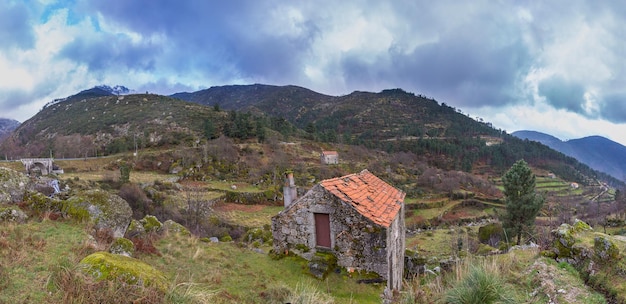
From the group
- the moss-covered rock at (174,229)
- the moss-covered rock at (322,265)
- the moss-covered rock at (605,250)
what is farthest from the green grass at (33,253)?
the moss-covered rock at (605,250)

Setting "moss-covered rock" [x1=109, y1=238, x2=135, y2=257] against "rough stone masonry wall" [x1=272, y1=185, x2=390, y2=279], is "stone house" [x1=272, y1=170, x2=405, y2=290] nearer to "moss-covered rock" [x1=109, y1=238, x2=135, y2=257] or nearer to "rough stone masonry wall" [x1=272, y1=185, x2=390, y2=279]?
"rough stone masonry wall" [x1=272, y1=185, x2=390, y2=279]

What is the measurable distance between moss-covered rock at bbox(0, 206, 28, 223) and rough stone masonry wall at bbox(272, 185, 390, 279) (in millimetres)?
8277

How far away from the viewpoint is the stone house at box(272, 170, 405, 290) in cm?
1076

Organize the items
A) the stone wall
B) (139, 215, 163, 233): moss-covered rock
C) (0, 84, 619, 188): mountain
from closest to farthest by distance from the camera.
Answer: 1. the stone wall
2. (139, 215, 163, 233): moss-covered rock
3. (0, 84, 619, 188): mountain

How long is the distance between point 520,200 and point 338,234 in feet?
80.1

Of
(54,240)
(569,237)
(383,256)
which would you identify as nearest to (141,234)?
(54,240)

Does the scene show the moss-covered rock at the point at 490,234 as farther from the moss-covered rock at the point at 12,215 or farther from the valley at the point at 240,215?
the moss-covered rock at the point at 12,215

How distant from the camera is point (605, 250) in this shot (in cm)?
705

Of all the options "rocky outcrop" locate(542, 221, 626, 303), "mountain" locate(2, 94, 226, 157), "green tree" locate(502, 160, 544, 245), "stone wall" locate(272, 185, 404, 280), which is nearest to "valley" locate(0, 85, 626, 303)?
"rocky outcrop" locate(542, 221, 626, 303)

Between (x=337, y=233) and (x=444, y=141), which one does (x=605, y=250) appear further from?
(x=444, y=141)

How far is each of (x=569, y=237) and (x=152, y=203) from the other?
107ft

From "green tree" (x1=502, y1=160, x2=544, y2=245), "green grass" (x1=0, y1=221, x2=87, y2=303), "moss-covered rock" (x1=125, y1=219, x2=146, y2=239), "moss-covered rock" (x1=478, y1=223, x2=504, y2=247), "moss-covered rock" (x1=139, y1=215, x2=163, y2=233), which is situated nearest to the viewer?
"green grass" (x1=0, y1=221, x2=87, y2=303)

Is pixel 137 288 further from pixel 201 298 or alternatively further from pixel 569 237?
pixel 569 237

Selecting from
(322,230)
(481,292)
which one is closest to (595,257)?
(481,292)
